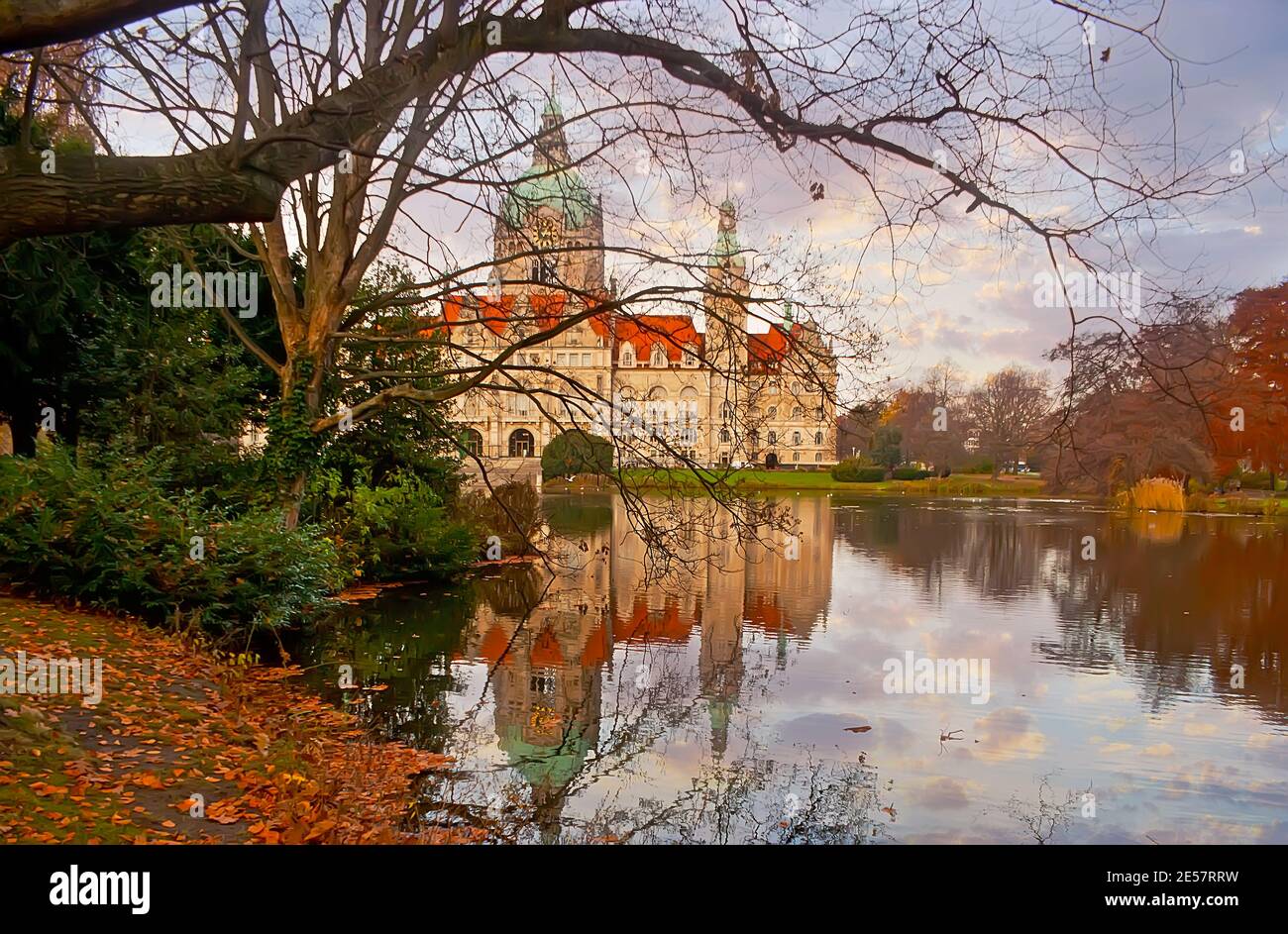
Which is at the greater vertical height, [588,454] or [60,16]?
[60,16]

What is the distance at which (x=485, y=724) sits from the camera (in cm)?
764

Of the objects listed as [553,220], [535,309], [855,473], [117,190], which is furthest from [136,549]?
[855,473]

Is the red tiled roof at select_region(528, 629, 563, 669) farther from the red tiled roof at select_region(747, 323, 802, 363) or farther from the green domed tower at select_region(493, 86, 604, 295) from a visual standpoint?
the red tiled roof at select_region(747, 323, 802, 363)

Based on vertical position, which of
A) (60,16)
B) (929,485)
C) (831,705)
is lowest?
(831,705)

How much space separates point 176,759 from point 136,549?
383cm

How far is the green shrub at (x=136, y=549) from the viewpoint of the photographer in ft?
27.9

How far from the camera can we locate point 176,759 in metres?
5.45

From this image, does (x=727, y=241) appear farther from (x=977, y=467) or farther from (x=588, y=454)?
(x=977, y=467)

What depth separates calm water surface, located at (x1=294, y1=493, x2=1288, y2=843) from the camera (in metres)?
5.98

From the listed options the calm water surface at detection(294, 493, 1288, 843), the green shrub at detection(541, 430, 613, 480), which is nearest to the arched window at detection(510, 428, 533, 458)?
the calm water surface at detection(294, 493, 1288, 843)

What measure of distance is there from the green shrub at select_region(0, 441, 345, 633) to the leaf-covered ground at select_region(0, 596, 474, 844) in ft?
1.93

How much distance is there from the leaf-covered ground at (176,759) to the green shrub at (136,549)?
0.59m

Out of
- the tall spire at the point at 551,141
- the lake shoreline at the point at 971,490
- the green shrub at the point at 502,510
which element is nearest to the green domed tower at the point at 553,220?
the tall spire at the point at 551,141

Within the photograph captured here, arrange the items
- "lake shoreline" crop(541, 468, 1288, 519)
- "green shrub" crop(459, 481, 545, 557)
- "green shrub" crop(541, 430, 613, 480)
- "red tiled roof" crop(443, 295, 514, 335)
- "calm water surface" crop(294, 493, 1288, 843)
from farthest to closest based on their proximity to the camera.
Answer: "lake shoreline" crop(541, 468, 1288, 519), "green shrub" crop(459, 481, 545, 557), "red tiled roof" crop(443, 295, 514, 335), "green shrub" crop(541, 430, 613, 480), "calm water surface" crop(294, 493, 1288, 843)
